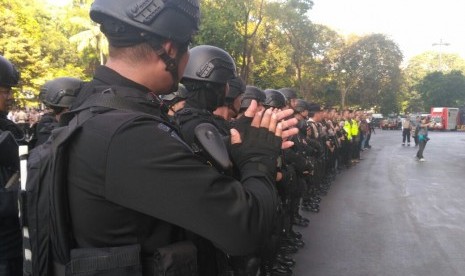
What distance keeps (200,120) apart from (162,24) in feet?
4.31

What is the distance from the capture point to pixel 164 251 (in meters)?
1.37

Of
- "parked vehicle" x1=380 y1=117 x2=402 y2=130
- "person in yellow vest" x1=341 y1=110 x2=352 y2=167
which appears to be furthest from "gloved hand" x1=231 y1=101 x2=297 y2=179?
"parked vehicle" x1=380 y1=117 x2=402 y2=130

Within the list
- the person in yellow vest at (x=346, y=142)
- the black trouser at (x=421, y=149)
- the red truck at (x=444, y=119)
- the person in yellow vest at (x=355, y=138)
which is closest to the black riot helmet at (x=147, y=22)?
the person in yellow vest at (x=346, y=142)

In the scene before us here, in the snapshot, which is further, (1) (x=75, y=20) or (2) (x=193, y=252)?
(1) (x=75, y=20)

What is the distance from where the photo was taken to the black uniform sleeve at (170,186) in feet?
4.09

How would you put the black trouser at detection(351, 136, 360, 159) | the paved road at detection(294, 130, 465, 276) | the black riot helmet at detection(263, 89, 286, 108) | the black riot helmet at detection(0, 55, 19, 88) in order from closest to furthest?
the black riot helmet at detection(0, 55, 19, 88)
the paved road at detection(294, 130, 465, 276)
the black riot helmet at detection(263, 89, 286, 108)
the black trouser at detection(351, 136, 360, 159)

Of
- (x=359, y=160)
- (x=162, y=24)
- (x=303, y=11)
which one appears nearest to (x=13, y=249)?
(x=162, y=24)

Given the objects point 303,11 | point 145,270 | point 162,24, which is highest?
point 303,11

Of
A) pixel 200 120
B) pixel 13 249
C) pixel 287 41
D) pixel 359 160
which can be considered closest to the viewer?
pixel 13 249

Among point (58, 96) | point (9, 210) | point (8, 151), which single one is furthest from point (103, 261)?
point (58, 96)

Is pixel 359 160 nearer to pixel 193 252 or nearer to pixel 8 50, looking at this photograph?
pixel 193 252

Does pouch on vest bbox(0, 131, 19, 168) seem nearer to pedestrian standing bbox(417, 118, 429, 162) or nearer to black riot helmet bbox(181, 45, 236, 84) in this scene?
black riot helmet bbox(181, 45, 236, 84)

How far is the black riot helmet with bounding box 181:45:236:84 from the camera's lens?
Answer: 2.97m

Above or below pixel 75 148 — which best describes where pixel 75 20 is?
above
